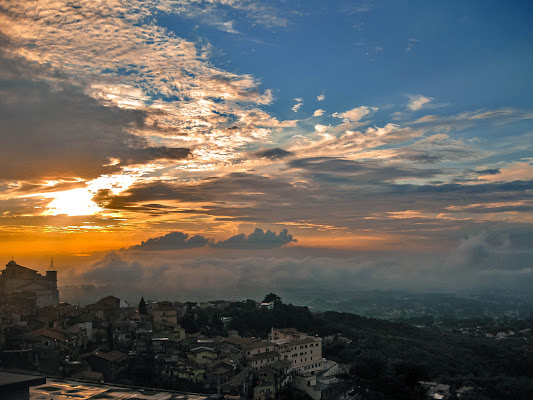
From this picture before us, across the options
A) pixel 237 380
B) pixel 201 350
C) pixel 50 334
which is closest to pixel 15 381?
pixel 237 380

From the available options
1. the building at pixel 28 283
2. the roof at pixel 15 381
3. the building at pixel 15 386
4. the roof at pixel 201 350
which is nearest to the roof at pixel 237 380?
the roof at pixel 201 350

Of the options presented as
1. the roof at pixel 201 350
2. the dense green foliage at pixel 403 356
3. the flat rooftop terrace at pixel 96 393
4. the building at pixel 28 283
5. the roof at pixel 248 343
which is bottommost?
the dense green foliage at pixel 403 356

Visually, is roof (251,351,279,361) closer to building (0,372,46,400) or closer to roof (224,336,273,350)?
roof (224,336,273,350)

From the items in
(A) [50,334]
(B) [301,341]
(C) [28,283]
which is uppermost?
(C) [28,283]

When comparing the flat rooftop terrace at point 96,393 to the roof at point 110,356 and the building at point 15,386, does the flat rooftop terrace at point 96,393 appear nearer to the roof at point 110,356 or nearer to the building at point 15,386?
the building at point 15,386

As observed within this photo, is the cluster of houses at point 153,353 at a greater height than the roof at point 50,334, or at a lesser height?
lesser

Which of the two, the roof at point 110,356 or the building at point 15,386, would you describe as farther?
the roof at point 110,356

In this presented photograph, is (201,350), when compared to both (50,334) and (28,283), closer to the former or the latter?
(50,334)
